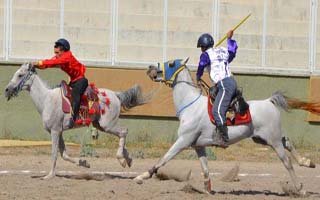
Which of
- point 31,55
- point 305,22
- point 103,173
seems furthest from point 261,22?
point 103,173

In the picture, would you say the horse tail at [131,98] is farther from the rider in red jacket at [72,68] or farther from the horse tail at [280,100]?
the horse tail at [280,100]

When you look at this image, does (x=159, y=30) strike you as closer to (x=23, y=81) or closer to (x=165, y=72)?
(x=23, y=81)

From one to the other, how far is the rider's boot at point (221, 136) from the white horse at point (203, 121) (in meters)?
0.06

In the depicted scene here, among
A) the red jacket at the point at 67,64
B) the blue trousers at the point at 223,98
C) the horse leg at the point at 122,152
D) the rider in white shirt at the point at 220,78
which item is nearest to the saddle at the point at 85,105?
the red jacket at the point at 67,64

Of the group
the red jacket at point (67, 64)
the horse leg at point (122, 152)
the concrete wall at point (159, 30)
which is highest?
the concrete wall at point (159, 30)

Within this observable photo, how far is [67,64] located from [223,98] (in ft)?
11.7

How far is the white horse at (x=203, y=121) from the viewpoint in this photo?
13148 millimetres

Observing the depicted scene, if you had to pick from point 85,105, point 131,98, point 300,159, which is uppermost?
point 131,98

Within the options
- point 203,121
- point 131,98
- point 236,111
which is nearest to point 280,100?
point 236,111

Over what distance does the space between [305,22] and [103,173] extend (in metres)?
12.2

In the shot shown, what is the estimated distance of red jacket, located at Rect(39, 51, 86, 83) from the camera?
15.2 meters

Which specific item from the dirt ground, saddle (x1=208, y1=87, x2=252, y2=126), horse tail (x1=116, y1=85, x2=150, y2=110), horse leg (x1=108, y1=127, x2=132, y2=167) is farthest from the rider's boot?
horse tail (x1=116, y1=85, x2=150, y2=110)

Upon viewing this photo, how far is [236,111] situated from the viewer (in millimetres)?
13266

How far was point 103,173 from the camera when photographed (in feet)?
54.4
